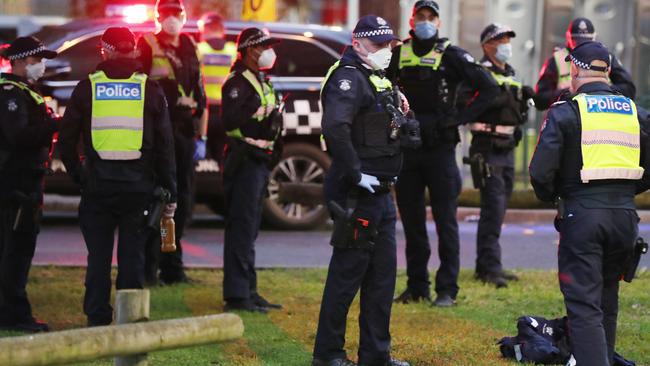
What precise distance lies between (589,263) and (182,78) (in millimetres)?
4392

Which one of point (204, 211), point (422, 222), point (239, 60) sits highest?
point (239, 60)

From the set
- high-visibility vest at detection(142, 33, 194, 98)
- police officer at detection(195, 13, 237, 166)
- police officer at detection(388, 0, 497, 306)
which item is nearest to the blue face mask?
police officer at detection(388, 0, 497, 306)

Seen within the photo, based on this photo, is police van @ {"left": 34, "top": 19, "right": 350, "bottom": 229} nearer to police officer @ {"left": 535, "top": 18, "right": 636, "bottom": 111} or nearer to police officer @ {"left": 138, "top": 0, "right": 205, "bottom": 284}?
police officer @ {"left": 138, "top": 0, "right": 205, "bottom": 284}

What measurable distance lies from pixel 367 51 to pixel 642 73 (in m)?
14.8

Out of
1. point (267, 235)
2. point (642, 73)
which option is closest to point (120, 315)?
point (267, 235)

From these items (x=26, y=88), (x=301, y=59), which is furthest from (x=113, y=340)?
(x=301, y=59)

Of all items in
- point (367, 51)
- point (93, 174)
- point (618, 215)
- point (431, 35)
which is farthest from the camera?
point (431, 35)

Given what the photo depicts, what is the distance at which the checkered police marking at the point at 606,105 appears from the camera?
6.67 metres

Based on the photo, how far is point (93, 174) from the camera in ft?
26.8

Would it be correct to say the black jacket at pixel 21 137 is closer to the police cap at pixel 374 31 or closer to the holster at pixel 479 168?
the police cap at pixel 374 31

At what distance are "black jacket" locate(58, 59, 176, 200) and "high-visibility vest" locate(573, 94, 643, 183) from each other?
2.67 m

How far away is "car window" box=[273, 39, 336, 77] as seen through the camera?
551 inches

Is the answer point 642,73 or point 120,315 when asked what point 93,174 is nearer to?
point 120,315

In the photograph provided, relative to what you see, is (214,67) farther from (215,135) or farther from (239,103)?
(239,103)
